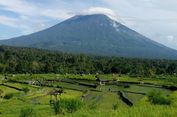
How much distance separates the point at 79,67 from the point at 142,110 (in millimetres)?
122579

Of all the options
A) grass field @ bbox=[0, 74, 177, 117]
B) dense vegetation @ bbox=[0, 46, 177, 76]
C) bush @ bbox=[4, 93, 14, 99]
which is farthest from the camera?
dense vegetation @ bbox=[0, 46, 177, 76]

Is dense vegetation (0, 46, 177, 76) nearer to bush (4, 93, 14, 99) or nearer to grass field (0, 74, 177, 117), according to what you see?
grass field (0, 74, 177, 117)

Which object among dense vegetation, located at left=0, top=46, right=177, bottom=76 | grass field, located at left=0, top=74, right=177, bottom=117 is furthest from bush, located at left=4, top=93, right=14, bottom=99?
dense vegetation, located at left=0, top=46, right=177, bottom=76

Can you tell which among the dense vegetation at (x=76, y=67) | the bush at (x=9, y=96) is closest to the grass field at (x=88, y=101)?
the bush at (x=9, y=96)

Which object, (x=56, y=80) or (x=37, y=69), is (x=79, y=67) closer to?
(x=37, y=69)

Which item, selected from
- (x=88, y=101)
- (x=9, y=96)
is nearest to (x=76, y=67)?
(x=9, y=96)

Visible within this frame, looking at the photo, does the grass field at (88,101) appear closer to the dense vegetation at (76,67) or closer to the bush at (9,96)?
the bush at (9,96)

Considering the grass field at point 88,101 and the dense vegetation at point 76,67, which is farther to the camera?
the dense vegetation at point 76,67

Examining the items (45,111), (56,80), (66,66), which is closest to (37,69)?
(66,66)

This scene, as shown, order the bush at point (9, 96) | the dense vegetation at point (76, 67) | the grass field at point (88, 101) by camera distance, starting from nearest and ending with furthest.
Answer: the grass field at point (88, 101) → the bush at point (9, 96) → the dense vegetation at point (76, 67)

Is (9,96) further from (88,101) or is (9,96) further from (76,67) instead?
(76,67)

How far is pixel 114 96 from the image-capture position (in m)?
66.4

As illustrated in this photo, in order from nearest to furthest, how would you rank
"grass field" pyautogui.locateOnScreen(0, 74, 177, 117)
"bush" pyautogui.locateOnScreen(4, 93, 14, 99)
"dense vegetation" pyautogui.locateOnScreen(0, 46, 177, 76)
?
"grass field" pyautogui.locateOnScreen(0, 74, 177, 117) < "bush" pyautogui.locateOnScreen(4, 93, 14, 99) < "dense vegetation" pyautogui.locateOnScreen(0, 46, 177, 76)

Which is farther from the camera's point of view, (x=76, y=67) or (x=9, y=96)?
(x=76, y=67)
